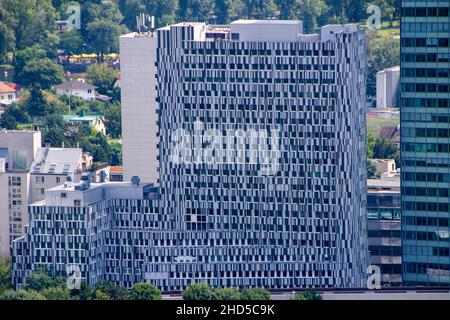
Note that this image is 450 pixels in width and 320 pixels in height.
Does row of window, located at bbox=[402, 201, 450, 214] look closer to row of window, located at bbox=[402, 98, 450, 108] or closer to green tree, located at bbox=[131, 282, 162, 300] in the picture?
row of window, located at bbox=[402, 98, 450, 108]

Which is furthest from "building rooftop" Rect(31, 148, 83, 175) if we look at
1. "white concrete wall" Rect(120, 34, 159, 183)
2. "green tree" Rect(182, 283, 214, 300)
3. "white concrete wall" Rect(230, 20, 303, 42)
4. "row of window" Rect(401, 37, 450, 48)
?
"row of window" Rect(401, 37, 450, 48)

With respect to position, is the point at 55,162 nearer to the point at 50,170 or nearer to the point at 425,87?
the point at 50,170

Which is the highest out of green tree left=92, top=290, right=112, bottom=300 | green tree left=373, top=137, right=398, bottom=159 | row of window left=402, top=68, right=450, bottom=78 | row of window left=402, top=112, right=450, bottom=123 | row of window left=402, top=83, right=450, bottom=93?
row of window left=402, top=68, right=450, bottom=78

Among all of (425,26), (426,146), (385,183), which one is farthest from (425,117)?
(385,183)

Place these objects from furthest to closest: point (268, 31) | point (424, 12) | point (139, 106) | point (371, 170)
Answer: point (371, 170) < point (139, 106) < point (268, 31) < point (424, 12)
